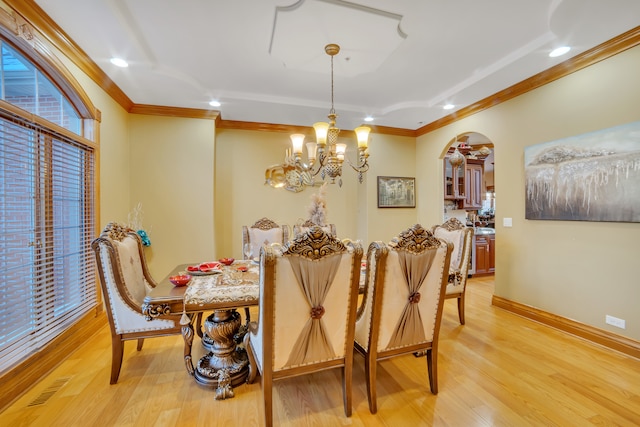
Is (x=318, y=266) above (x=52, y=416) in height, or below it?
above

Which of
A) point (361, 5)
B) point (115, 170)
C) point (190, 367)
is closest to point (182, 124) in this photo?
point (115, 170)

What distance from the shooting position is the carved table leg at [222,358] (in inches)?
78.1

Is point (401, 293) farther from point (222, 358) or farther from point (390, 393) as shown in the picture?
point (222, 358)

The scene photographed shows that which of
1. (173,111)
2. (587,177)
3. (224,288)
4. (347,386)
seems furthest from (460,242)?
(173,111)

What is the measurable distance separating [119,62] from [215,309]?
8.73 feet

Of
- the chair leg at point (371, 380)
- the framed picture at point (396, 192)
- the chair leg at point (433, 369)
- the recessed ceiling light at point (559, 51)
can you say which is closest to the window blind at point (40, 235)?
the chair leg at point (371, 380)

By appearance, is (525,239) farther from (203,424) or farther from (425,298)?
(203,424)

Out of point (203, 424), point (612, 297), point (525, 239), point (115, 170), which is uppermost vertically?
point (115, 170)

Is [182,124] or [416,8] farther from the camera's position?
[182,124]

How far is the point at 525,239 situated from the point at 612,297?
0.91 meters

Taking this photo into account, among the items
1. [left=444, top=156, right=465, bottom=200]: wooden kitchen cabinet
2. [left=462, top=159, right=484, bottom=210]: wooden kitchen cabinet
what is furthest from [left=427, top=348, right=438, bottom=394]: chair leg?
[left=462, top=159, right=484, bottom=210]: wooden kitchen cabinet

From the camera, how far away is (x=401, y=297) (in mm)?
1670

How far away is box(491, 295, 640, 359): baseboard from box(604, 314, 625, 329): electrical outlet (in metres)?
0.08

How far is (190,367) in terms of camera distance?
203 cm
